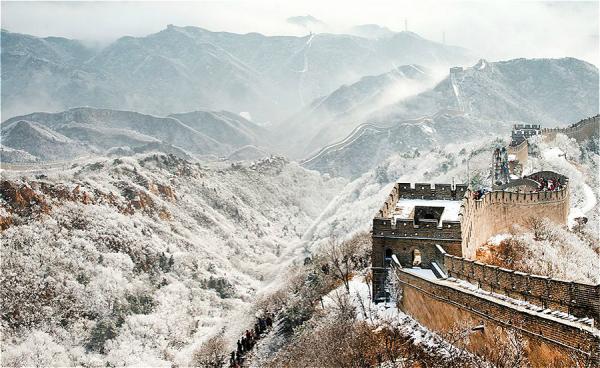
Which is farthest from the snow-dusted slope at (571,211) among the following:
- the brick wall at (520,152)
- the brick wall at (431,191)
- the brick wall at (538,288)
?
the brick wall at (538,288)

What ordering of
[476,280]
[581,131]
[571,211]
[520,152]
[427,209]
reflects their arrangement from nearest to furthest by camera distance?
[476,280], [427,209], [571,211], [520,152], [581,131]

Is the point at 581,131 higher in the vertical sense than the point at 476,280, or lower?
higher

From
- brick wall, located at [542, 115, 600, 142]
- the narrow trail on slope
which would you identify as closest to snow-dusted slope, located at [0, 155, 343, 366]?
the narrow trail on slope

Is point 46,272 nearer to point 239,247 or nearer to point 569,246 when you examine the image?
point 239,247

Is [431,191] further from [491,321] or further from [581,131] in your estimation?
[581,131]

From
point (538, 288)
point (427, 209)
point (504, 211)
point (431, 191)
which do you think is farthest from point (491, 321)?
point (504, 211)

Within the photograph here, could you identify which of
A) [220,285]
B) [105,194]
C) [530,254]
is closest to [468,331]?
[530,254]

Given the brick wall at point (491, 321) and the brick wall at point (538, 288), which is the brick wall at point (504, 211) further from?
the brick wall at point (538, 288)
